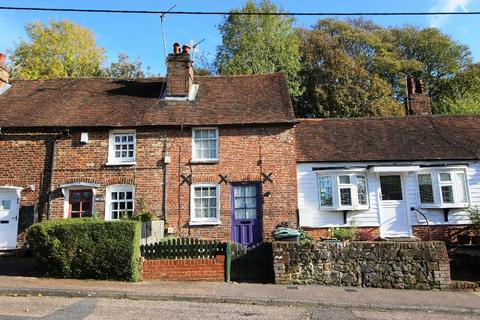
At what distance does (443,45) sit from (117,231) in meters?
41.9

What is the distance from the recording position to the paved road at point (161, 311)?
7.75 m

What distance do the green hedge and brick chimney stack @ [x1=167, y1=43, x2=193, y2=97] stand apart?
8.84m

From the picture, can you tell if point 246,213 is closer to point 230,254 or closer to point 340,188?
point 340,188

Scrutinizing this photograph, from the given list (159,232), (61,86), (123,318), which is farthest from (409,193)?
(61,86)

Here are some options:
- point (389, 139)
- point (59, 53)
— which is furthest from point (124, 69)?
point (389, 139)

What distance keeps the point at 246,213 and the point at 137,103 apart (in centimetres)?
702

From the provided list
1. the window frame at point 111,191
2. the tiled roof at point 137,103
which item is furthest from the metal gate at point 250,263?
the tiled roof at point 137,103

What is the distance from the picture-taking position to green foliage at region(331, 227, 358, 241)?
15447mm

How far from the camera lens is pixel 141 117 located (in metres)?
17.1

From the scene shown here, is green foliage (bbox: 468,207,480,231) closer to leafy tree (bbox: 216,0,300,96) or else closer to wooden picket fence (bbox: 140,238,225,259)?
wooden picket fence (bbox: 140,238,225,259)

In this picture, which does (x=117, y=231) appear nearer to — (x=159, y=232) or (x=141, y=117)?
(x=159, y=232)

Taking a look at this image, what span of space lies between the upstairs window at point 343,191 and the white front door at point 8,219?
39.7 ft

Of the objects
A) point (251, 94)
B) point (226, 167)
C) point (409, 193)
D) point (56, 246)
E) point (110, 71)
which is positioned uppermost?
point (110, 71)

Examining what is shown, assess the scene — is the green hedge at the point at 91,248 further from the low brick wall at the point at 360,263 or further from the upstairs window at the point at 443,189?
the upstairs window at the point at 443,189
